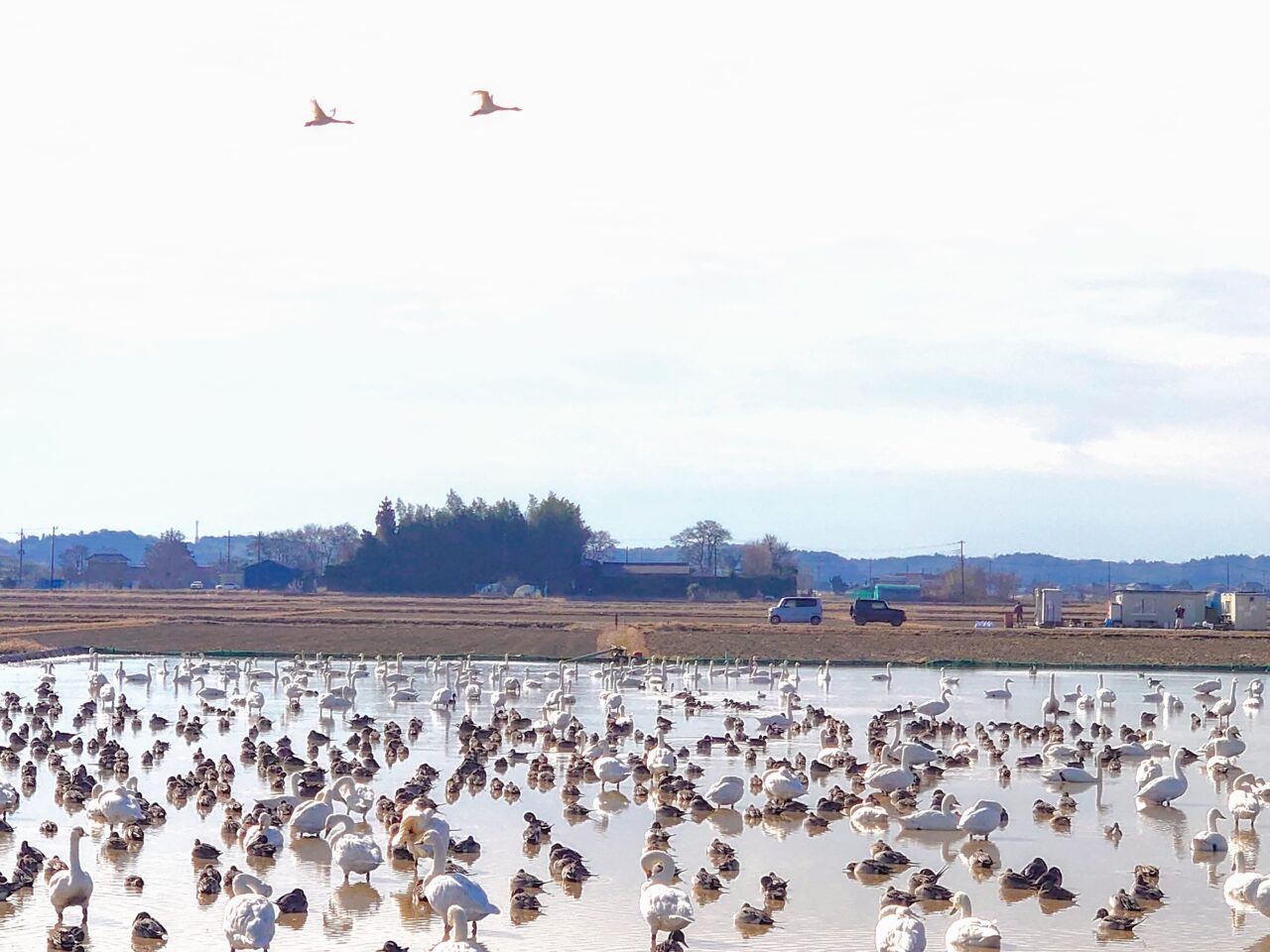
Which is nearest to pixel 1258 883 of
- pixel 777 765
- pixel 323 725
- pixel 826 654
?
pixel 777 765

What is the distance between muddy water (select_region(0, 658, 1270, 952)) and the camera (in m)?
15.6

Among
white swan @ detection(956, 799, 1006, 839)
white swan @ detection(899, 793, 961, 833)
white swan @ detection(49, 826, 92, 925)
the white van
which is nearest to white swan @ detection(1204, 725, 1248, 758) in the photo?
white swan @ detection(899, 793, 961, 833)

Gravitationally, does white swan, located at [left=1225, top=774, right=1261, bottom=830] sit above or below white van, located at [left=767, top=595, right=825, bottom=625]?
below

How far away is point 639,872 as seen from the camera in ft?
60.5

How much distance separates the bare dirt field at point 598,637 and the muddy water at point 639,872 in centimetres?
2548

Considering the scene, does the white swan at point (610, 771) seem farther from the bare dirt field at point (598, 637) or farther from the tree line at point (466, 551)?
the tree line at point (466, 551)

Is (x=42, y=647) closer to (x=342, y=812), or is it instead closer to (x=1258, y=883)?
(x=342, y=812)

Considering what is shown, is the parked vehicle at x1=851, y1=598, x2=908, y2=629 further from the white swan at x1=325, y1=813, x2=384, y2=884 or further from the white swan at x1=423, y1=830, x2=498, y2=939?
the white swan at x1=423, y1=830, x2=498, y2=939

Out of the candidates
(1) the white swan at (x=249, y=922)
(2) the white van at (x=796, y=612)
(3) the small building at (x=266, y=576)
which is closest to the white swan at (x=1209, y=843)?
(1) the white swan at (x=249, y=922)

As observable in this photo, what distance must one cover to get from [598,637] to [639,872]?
4267 centimetres

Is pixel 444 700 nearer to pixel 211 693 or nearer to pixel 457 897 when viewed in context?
pixel 211 693

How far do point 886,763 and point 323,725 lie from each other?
494 inches

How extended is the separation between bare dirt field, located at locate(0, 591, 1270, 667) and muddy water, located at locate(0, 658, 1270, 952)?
25.5 m

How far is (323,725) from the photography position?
3394 cm
